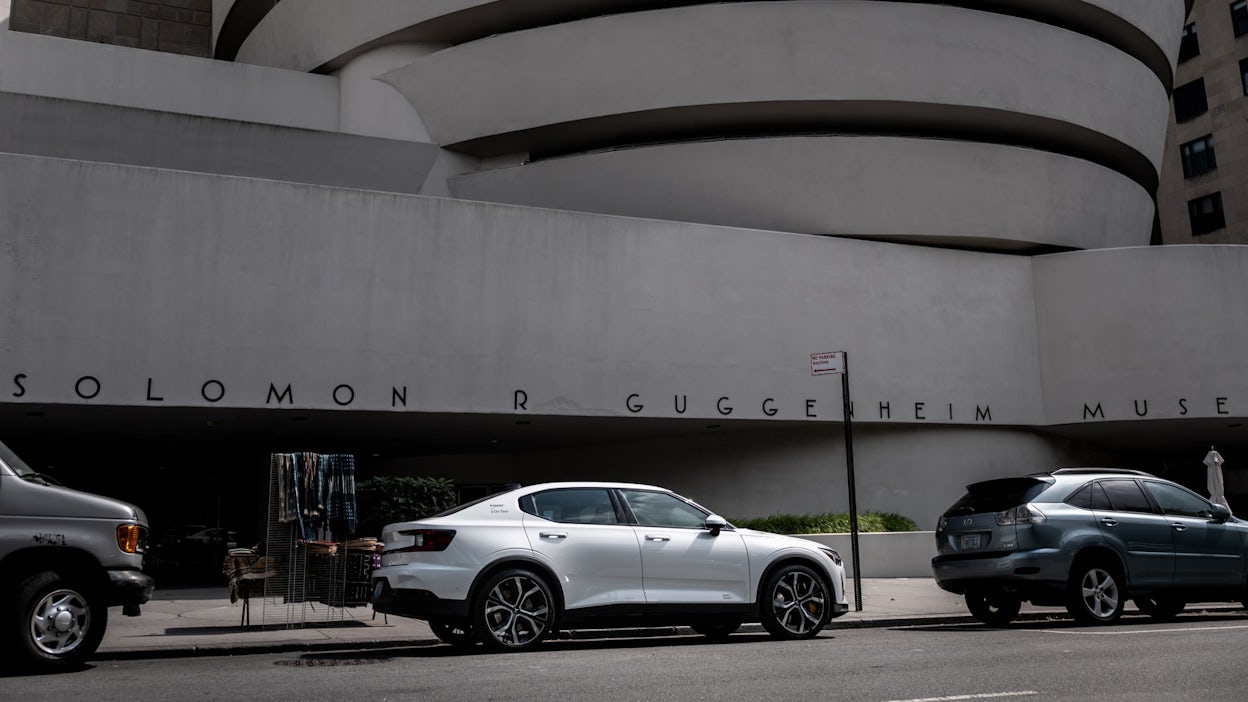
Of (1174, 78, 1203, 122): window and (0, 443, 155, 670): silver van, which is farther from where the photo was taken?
(1174, 78, 1203, 122): window

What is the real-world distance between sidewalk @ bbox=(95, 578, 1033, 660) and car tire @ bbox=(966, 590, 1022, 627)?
0.65m

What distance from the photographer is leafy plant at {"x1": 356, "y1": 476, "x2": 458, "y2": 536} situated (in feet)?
46.2

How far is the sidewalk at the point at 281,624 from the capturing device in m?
9.93

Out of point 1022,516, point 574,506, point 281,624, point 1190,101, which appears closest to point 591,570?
point 574,506

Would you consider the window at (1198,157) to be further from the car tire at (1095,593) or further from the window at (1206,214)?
the car tire at (1095,593)

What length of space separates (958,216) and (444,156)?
12.3 metres

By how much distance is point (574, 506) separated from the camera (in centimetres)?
995

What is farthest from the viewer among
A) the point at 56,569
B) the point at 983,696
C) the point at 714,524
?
the point at 714,524

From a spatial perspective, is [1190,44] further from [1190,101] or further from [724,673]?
[724,673]

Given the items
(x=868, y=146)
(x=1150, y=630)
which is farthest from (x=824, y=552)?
(x=868, y=146)

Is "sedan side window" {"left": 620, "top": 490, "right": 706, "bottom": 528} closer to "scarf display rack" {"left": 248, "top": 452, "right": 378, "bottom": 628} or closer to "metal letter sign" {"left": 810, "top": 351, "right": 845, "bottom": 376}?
"scarf display rack" {"left": 248, "top": 452, "right": 378, "bottom": 628}

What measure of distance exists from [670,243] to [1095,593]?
1170 cm

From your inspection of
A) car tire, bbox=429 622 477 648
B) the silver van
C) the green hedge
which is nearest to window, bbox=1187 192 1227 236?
the green hedge

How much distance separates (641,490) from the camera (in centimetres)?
1034
